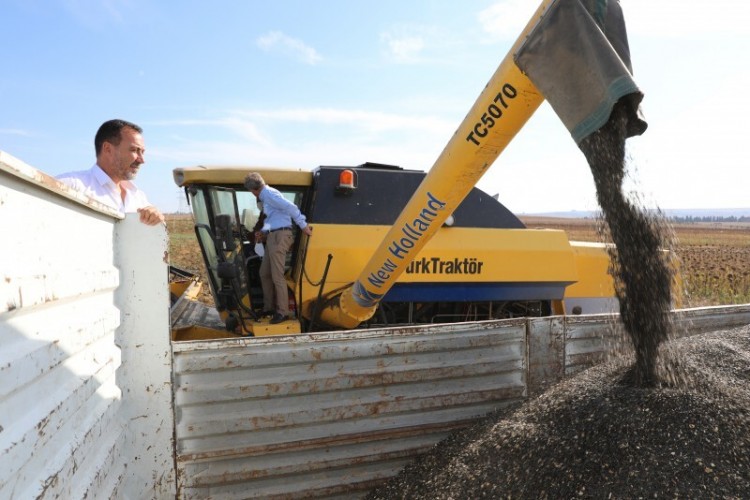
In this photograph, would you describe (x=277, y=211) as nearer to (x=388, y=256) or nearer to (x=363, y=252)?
(x=363, y=252)

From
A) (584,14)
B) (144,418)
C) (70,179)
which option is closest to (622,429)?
(584,14)

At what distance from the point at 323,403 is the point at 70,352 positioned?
1295 millimetres

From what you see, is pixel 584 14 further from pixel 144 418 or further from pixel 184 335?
pixel 184 335

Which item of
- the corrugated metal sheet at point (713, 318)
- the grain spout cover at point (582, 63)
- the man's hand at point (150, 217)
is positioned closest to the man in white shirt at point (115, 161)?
the man's hand at point (150, 217)

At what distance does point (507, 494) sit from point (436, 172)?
1.56 m

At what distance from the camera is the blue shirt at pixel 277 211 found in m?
3.95

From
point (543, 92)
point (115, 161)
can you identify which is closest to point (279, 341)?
point (115, 161)

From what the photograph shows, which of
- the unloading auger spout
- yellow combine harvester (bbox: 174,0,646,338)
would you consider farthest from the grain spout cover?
yellow combine harvester (bbox: 174,0,646,338)

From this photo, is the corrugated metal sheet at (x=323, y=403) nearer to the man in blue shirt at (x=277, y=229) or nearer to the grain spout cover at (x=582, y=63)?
the grain spout cover at (x=582, y=63)

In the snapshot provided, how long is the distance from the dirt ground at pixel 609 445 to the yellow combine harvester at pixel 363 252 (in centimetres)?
156

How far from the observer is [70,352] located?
1689mm

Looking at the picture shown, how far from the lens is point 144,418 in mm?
2320

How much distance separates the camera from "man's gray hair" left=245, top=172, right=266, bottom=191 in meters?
3.91

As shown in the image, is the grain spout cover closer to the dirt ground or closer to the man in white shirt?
the dirt ground
